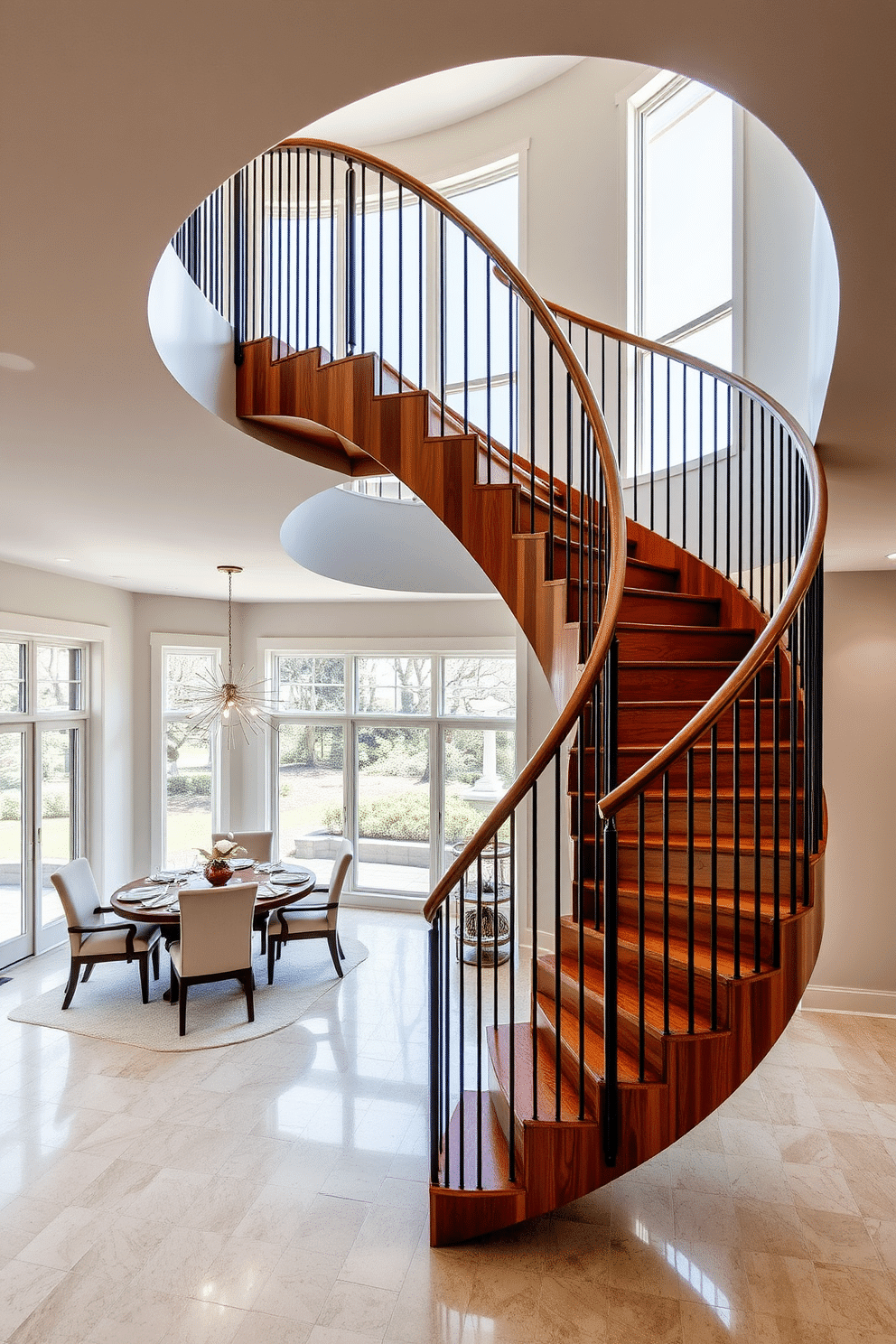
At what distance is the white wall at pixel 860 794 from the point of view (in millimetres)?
4613

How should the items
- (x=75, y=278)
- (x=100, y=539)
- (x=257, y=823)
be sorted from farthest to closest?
(x=257, y=823), (x=100, y=539), (x=75, y=278)

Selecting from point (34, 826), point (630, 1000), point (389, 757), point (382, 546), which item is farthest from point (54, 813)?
point (630, 1000)

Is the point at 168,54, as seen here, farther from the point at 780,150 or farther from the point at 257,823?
the point at 257,823

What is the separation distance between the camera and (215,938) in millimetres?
4438

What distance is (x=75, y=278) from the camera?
171 cm

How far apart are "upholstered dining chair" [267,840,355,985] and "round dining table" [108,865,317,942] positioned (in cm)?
13

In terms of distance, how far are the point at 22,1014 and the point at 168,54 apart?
507cm

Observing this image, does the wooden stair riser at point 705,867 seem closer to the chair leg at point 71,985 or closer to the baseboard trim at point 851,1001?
the baseboard trim at point 851,1001

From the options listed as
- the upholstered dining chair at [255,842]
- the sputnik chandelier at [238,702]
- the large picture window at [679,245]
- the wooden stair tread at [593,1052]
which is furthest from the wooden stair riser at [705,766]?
the sputnik chandelier at [238,702]

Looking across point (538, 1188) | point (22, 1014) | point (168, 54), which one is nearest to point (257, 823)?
point (22, 1014)

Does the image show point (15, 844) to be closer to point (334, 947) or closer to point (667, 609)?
point (334, 947)

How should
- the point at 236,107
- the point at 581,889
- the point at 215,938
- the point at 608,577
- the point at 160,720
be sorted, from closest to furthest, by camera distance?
the point at 236,107, the point at 581,889, the point at 608,577, the point at 215,938, the point at 160,720

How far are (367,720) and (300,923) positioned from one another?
2345mm

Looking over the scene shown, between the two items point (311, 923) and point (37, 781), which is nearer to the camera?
point (311, 923)
